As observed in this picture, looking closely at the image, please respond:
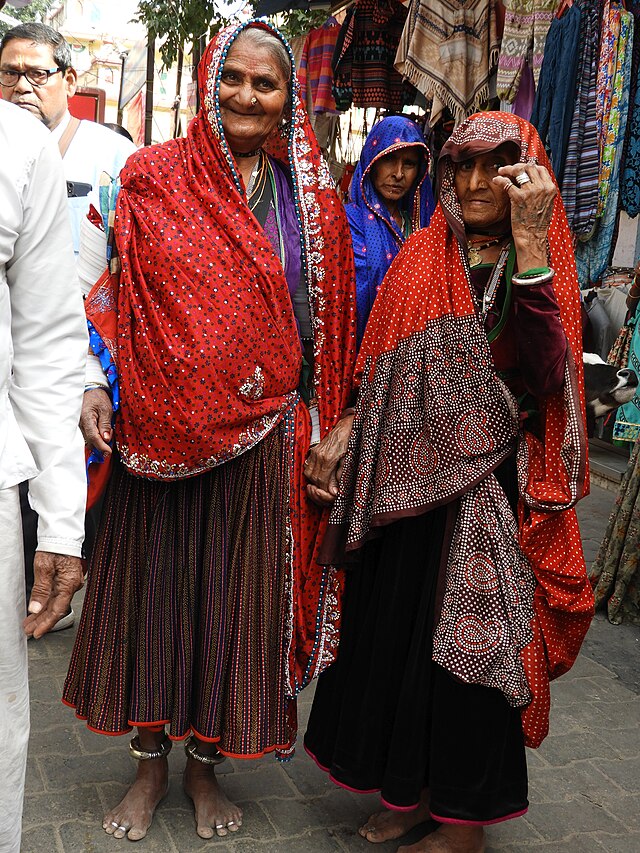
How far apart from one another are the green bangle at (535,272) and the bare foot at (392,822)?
1.53 m

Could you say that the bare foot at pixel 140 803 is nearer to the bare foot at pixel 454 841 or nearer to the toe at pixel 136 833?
the toe at pixel 136 833

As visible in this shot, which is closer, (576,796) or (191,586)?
(191,586)

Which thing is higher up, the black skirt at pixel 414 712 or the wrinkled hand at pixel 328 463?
the wrinkled hand at pixel 328 463

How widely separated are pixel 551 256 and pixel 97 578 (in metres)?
1.56

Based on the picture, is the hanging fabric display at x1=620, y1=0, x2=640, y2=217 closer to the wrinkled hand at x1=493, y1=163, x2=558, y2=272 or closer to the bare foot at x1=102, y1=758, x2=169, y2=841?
the wrinkled hand at x1=493, y1=163, x2=558, y2=272

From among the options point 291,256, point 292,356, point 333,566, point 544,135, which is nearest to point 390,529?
point 333,566

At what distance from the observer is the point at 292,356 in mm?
2529

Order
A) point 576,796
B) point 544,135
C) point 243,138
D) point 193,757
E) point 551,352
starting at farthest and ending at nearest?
point 544,135
point 576,796
point 193,757
point 243,138
point 551,352

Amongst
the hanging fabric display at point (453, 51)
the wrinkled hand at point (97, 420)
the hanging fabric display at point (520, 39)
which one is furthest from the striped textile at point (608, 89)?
the wrinkled hand at point (97, 420)

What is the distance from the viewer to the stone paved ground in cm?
258

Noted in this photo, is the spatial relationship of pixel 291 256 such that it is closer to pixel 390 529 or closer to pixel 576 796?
pixel 390 529

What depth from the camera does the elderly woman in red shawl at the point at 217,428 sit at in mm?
2375

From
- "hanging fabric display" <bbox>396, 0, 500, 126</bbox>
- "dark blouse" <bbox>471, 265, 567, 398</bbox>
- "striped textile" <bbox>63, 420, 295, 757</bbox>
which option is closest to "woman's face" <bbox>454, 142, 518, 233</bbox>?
"dark blouse" <bbox>471, 265, 567, 398</bbox>

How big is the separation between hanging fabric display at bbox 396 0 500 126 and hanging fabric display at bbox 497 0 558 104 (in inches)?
9.0
